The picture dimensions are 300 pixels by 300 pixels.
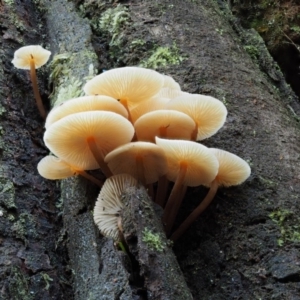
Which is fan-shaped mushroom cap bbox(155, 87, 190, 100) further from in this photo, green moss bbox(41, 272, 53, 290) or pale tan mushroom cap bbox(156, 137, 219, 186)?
green moss bbox(41, 272, 53, 290)

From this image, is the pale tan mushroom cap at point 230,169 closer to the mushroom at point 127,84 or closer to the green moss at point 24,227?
the mushroom at point 127,84

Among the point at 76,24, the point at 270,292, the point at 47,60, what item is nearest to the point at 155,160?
the point at 270,292

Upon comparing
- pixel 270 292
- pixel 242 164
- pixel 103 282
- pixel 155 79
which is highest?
pixel 155 79

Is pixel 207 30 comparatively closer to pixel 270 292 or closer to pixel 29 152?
pixel 29 152

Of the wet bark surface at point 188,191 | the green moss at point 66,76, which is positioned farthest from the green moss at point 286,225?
the green moss at point 66,76

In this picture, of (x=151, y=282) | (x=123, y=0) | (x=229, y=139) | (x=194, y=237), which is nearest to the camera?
(x=151, y=282)

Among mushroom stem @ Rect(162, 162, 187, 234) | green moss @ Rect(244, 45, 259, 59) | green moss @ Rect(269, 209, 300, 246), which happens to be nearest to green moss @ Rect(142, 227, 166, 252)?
mushroom stem @ Rect(162, 162, 187, 234)
